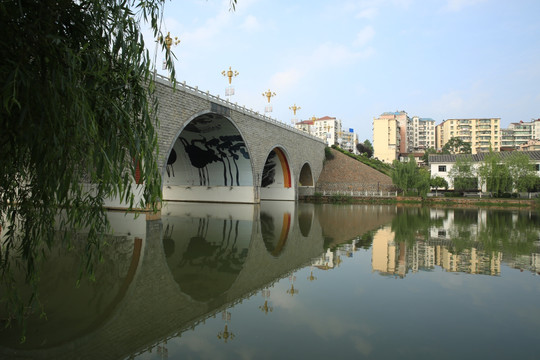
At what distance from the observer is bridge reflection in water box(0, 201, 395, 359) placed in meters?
4.12

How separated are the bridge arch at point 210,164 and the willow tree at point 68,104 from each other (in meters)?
19.9

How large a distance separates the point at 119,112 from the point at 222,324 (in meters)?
2.90

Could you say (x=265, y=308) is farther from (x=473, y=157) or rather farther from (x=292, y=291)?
(x=473, y=157)

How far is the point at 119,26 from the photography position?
3496mm

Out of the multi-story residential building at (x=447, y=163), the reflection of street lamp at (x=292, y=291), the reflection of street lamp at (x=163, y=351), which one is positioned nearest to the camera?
the reflection of street lamp at (x=163, y=351)

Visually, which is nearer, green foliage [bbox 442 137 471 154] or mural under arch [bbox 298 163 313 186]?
mural under arch [bbox 298 163 313 186]

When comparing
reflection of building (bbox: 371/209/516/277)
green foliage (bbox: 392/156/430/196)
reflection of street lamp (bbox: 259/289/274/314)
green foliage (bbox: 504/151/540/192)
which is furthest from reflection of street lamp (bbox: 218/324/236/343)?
green foliage (bbox: 504/151/540/192)

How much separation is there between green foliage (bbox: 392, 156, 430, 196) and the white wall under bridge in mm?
9930

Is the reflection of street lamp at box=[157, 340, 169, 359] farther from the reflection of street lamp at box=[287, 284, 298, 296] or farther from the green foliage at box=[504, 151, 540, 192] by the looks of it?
the green foliage at box=[504, 151, 540, 192]

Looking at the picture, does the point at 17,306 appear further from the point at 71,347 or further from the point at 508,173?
the point at 508,173

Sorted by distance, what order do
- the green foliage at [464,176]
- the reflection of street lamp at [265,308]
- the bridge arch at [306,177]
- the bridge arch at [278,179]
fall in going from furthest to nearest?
the bridge arch at [306,177] < the green foliage at [464,176] < the bridge arch at [278,179] < the reflection of street lamp at [265,308]

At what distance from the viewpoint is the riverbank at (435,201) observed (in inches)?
1184

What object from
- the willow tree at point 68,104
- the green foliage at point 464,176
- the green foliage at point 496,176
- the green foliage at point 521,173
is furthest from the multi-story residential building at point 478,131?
the willow tree at point 68,104

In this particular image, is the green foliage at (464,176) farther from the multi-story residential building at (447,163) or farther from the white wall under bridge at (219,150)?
the white wall under bridge at (219,150)
